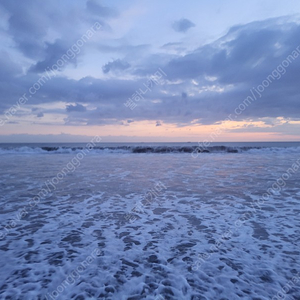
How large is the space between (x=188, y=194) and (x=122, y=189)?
296 centimetres

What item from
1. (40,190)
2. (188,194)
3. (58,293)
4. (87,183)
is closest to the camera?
(58,293)

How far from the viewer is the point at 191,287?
3.16m

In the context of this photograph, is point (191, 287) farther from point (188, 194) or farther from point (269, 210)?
point (188, 194)

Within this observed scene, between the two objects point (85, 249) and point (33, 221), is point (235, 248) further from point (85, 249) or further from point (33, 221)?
point (33, 221)

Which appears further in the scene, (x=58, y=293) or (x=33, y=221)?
(x=33, y=221)

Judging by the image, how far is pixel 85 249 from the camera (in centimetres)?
422

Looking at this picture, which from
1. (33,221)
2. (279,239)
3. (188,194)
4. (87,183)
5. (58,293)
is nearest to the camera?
(58,293)

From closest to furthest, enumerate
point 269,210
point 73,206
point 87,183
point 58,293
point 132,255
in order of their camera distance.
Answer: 1. point 58,293
2. point 132,255
3. point 269,210
4. point 73,206
5. point 87,183

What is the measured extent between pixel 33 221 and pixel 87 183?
4.95m

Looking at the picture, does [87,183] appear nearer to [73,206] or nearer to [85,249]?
[73,206]

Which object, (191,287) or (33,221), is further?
(33,221)

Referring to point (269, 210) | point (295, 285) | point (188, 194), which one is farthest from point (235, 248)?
point (188, 194)

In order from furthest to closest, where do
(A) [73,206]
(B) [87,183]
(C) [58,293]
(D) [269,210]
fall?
1. (B) [87,183]
2. (A) [73,206]
3. (D) [269,210]
4. (C) [58,293]

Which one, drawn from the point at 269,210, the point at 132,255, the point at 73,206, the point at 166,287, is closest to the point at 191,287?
the point at 166,287
